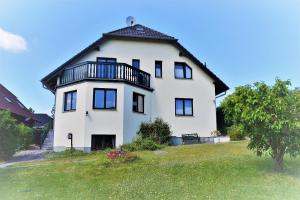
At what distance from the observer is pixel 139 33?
2153 centimetres

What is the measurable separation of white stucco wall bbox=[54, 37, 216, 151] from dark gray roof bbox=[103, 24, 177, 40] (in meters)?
0.55

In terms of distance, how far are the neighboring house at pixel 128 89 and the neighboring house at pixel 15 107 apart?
9.61 meters

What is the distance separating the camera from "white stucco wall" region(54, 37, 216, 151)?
16.9m

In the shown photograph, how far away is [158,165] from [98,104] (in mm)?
7977

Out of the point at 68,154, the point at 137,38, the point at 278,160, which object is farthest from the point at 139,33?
the point at 278,160

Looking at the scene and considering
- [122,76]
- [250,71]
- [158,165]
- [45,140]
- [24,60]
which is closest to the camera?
[158,165]

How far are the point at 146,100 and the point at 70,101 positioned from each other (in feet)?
16.9

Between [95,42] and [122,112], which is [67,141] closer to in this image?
[122,112]

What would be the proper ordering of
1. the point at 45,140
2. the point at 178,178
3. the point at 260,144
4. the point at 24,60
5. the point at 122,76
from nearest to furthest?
1. the point at 178,178
2. the point at 260,144
3. the point at 24,60
4. the point at 122,76
5. the point at 45,140

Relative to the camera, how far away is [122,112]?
1717 centimetres

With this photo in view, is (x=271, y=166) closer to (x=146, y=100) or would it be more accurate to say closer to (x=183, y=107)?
(x=146, y=100)

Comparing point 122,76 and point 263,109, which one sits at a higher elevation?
point 122,76

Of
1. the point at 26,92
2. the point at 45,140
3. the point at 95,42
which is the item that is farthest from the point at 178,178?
the point at 45,140

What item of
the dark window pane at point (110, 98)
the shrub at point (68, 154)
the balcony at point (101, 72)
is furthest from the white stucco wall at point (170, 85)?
the shrub at point (68, 154)
